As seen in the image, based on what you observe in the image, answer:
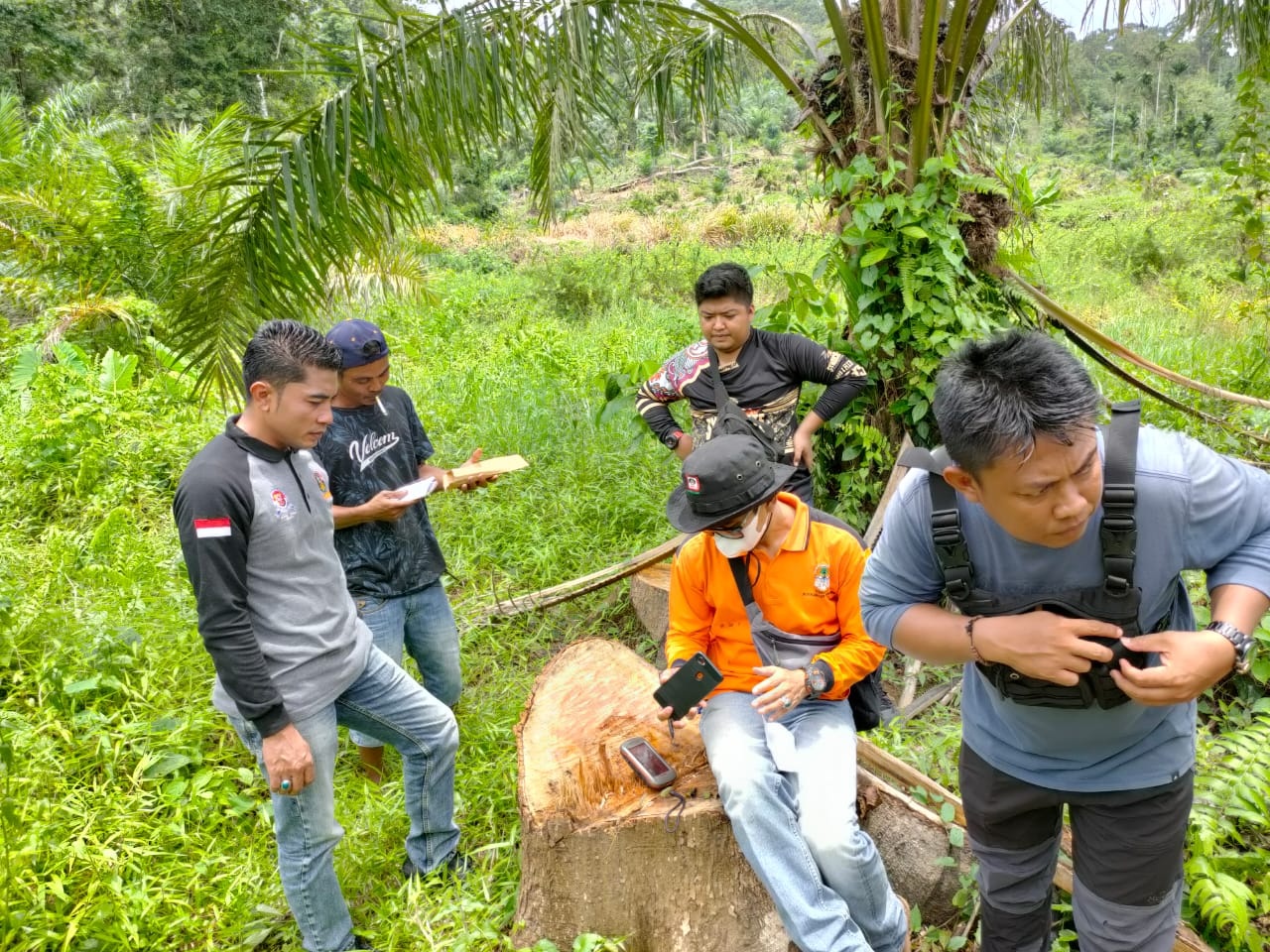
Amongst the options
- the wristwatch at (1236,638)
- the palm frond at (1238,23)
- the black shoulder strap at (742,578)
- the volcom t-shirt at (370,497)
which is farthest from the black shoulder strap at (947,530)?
the palm frond at (1238,23)

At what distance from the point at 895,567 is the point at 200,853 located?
2772 millimetres

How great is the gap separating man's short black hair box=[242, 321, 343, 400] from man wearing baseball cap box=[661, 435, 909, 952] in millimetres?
1096

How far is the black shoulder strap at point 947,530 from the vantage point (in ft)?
5.15

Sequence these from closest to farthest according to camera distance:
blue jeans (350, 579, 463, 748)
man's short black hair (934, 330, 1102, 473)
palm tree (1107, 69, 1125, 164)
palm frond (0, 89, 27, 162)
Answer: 1. man's short black hair (934, 330, 1102, 473)
2. blue jeans (350, 579, 463, 748)
3. palm frond (0, 89, 27, 162)
4. palm tree (1107, 69, 1125, 164)

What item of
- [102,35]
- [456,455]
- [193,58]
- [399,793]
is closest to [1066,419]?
[399,793]

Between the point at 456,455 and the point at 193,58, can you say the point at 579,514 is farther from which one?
the point at 193,58

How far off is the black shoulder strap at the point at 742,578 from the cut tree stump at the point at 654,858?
1.85 feet

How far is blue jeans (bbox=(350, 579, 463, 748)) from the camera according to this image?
3039mm

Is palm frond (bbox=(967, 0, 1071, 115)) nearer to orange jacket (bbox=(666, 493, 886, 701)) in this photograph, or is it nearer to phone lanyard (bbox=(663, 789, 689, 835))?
orange jacket (bbox=(666, 493, 886, 701))

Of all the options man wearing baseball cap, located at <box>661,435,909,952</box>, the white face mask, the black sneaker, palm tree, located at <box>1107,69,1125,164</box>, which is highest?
palm tree, located at <box>1107,69,1125,164</box>

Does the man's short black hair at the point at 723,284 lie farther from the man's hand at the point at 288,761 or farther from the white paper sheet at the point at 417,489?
the man's hand at the point at 288,761

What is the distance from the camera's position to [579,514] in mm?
5227

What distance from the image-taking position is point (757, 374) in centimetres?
374

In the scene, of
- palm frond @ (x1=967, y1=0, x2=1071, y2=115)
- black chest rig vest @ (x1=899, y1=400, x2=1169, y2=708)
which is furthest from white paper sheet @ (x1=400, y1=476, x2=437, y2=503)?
palm frond @ (x1=967, y1=0, x2=1071, y2=115)
